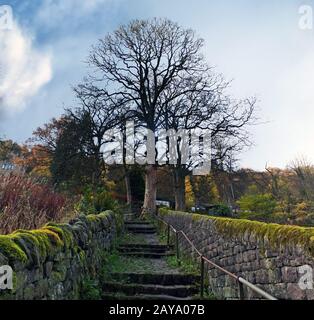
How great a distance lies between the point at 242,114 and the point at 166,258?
12791 millimetres

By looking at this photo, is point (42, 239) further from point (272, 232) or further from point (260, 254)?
point (260, 254)

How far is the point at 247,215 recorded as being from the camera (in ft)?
61.4

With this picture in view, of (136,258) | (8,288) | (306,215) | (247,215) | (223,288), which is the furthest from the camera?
(247,215)

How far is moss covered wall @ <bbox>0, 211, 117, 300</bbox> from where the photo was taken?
333 centimetres

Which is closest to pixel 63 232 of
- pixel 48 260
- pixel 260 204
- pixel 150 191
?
pixel 48 260

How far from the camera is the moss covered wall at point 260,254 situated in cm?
419

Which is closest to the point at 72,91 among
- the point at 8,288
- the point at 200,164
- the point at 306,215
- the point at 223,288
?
the point at 200,164

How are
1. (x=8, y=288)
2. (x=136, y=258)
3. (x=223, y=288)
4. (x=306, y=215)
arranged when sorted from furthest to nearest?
(x=306, y=215), (x=136, y=258), (x=223, y=288), (x=8, y=288)

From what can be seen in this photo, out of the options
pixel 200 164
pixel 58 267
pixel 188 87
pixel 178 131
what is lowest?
pixel 58 267

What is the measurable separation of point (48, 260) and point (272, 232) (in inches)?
101

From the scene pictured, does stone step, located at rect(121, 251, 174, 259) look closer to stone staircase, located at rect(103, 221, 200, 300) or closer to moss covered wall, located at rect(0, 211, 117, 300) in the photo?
stone staircase, located at rect(103, 221, 200, 300)

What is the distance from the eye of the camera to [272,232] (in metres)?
4.89

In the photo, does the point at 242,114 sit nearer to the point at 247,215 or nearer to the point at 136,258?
the point at 247,215

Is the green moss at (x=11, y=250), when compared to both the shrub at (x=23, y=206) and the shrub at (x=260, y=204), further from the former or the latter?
the shrub at (x=260, y=204)
